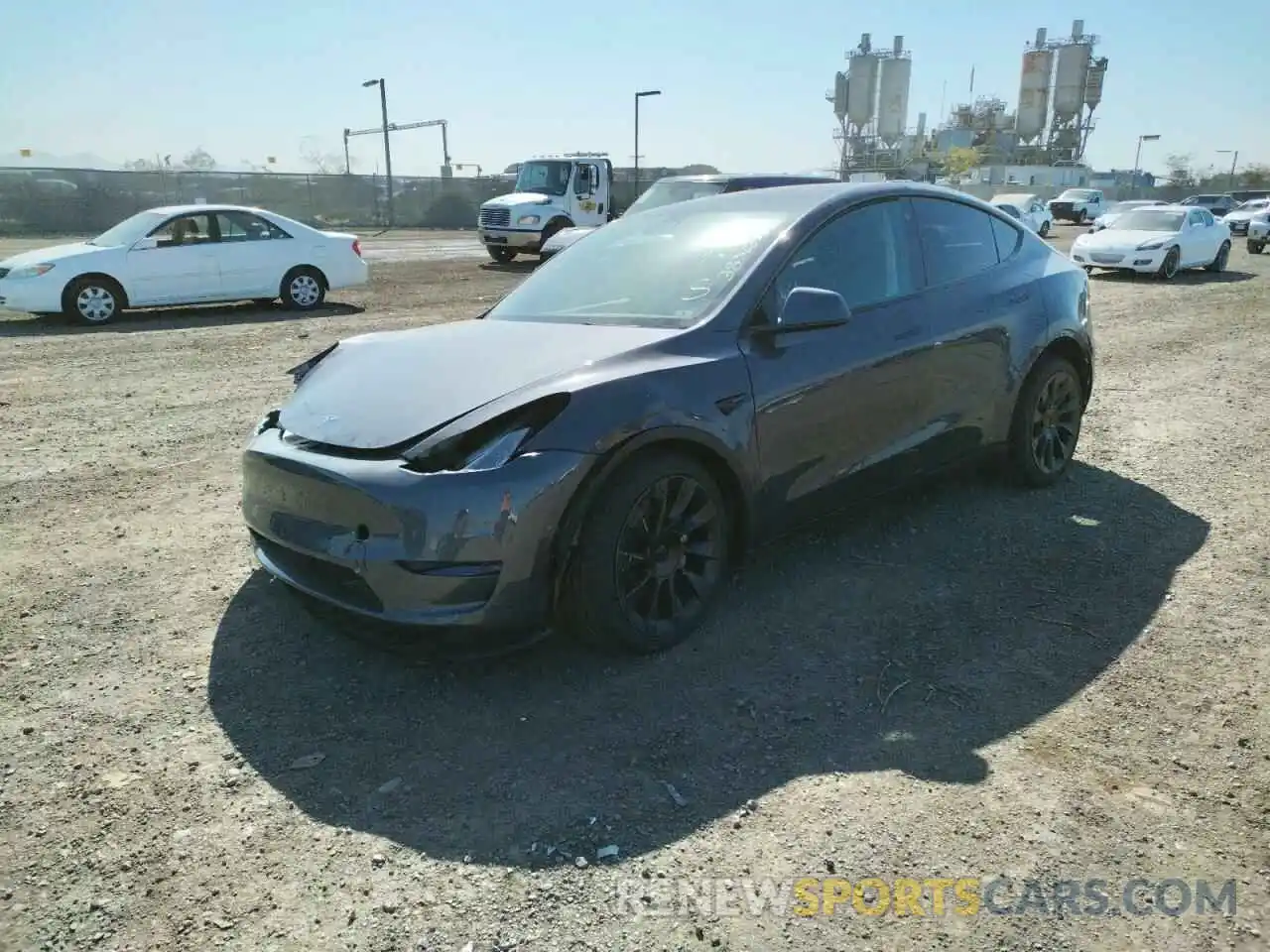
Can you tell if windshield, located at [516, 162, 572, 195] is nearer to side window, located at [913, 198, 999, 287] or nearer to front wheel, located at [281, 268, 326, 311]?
front wheel, located at [281, 268, 326, 311]

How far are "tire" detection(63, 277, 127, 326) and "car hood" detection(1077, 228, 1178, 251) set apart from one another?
17.0 m

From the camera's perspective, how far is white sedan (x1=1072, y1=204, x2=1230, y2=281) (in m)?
17.6

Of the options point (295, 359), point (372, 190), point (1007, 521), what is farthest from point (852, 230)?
point (372, 190)

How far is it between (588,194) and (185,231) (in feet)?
40.7

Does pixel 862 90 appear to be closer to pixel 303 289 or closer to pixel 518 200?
pixel 518 200

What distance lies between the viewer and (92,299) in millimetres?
11180

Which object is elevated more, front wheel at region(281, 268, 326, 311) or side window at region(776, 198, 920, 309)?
side window at region(776, 198, 920, 309)

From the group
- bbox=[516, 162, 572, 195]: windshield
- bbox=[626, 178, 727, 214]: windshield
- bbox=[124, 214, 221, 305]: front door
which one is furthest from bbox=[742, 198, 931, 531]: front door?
bbox=[516, 162, 572, 195]: windshield

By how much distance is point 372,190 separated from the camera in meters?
39.4

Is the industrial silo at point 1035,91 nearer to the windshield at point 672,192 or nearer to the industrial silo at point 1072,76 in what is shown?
the industrial silo at point 1072,76

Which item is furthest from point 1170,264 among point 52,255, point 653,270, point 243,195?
point 243,195

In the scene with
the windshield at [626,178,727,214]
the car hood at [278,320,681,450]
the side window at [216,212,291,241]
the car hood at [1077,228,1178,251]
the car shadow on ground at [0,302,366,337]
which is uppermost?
the windshield at [626,178,727,214]

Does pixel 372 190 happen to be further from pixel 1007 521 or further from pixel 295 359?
pixel 1007 521

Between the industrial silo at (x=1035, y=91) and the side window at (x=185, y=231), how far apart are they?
340ft
